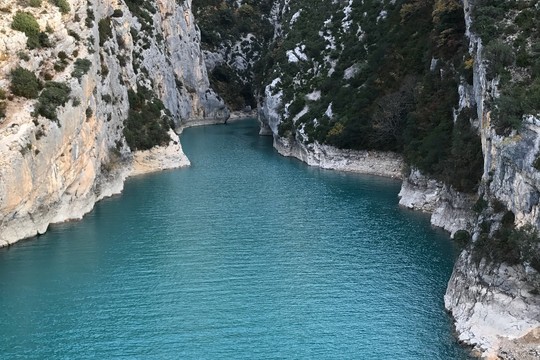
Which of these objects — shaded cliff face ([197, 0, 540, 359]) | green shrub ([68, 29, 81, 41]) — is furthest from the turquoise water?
green shrub ([68, 29, 81, 41])

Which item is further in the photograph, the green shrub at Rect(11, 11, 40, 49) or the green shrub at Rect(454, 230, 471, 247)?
the green shrub at Rect(11, 11, 40, 49)

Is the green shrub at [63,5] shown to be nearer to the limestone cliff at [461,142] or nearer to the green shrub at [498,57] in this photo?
the limestone cliff at [461,142]

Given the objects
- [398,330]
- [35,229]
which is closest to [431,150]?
[398,330]

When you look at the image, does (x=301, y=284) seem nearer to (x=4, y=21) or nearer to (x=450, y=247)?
(x=450, y=247)

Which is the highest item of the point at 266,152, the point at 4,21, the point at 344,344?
the point at 4,21

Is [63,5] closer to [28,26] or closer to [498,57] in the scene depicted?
[28,26]

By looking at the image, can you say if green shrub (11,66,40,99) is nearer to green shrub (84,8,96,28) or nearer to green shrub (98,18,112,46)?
green shrub (84,8,96,28)
